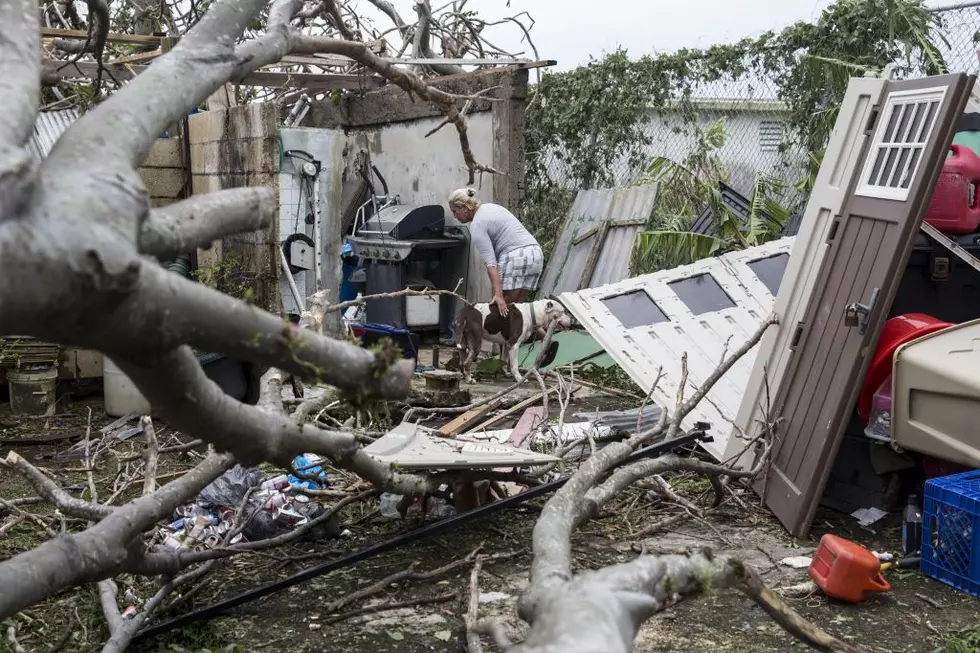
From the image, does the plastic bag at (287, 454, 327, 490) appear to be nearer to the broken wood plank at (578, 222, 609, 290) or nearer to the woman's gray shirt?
the woman's gray shirt

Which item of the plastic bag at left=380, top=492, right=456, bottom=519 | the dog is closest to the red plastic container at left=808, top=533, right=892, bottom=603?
Answer: the plastic bag at left=380, top=492, right=456, bottom=519

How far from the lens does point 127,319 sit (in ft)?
5.07

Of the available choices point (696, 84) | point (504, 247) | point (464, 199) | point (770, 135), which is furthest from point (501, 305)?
point (696, 84)

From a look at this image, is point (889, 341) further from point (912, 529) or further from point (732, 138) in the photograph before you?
point (732, 138)

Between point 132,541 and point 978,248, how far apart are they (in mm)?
4488

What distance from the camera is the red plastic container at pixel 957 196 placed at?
5043 millimetres

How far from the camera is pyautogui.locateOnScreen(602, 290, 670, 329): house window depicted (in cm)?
661

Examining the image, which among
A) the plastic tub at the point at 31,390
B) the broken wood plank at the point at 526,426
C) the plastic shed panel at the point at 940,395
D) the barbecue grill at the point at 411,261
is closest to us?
the plastic shed panel at the point at 940,395

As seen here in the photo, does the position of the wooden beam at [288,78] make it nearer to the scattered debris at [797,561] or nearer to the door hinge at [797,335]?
the door hinge at [797,335]

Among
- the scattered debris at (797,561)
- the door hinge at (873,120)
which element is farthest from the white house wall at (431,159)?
the scattered debris at (797,561)

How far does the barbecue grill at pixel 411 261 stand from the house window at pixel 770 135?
11.9ft

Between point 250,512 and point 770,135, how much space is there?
22.4 feet

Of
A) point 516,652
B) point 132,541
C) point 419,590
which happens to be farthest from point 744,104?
point 516,652

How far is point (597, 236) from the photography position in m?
10.7
